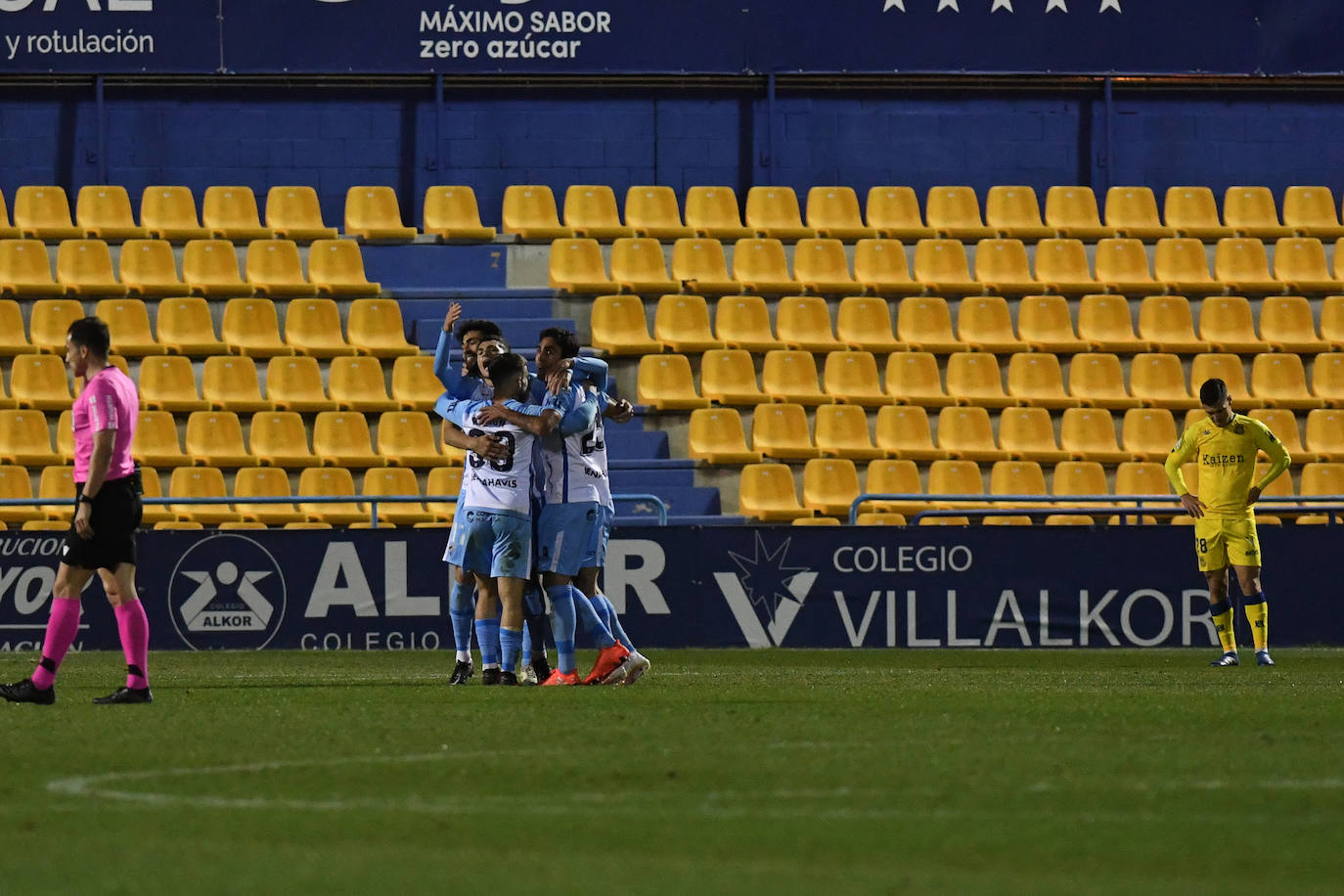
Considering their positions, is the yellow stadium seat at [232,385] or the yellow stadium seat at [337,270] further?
the yellow stadium seat at [337,270]

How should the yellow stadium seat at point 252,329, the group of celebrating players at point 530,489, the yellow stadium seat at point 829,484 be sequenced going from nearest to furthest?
the group of celebrating players at point 530,489, the yellow stadium seat at point 829,484, the yellow stadium seat at point 252,329

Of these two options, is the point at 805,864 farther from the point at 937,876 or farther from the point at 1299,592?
the point at 1299,592

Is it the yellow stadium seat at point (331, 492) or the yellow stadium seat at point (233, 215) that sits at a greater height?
the yellow stadium seat at point (233, 215)

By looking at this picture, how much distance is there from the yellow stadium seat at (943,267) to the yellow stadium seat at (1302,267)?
3540 millimetres

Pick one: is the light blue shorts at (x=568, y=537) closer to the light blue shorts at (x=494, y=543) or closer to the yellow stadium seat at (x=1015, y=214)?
the light blue shorts at (x=494, y=543)

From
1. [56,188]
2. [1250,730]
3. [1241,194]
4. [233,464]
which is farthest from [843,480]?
[1250,730]

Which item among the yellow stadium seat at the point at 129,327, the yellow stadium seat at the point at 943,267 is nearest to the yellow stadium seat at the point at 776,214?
the yellow stadium seat at the point at 943,267

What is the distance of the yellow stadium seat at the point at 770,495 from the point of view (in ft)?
63.0

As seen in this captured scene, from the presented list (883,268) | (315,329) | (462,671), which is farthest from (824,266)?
(462,671)

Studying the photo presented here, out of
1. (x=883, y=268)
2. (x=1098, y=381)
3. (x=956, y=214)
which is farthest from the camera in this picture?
(x=956, y=214)

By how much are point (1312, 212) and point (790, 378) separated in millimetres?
7046

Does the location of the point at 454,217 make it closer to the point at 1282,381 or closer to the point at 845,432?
the point at 845,432

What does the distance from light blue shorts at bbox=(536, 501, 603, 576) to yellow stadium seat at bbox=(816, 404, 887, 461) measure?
28.7 ft

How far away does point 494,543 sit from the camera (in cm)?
1143
